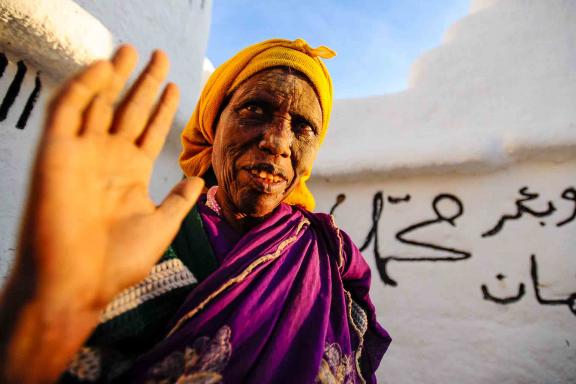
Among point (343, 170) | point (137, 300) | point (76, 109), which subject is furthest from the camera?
point (343, 170)

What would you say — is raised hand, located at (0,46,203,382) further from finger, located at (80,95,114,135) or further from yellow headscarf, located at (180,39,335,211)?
yellow headscarf, located at (180,39,335,211)

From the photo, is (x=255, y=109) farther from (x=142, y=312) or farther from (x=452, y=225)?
(x=452, y=225)

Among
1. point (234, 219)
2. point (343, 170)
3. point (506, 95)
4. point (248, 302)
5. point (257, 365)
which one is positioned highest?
point (506, 95)

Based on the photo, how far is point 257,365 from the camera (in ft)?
2.13

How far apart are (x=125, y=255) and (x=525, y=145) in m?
2.46

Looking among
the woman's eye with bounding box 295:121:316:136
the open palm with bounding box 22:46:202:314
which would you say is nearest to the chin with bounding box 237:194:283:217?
the woman's eye with bounding box 295:121:316:136

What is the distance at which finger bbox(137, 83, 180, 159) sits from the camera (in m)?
0.52

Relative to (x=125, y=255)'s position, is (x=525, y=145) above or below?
above

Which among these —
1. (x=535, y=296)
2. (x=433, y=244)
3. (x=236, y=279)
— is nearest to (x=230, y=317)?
(x=236, y=279)

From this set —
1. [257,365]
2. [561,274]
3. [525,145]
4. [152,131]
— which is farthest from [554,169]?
[152,131]

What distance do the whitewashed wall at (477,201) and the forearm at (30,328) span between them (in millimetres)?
2132

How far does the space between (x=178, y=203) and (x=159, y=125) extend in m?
0.13

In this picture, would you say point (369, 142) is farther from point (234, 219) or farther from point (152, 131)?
point (152, 131)

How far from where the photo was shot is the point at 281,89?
36.4 inches
